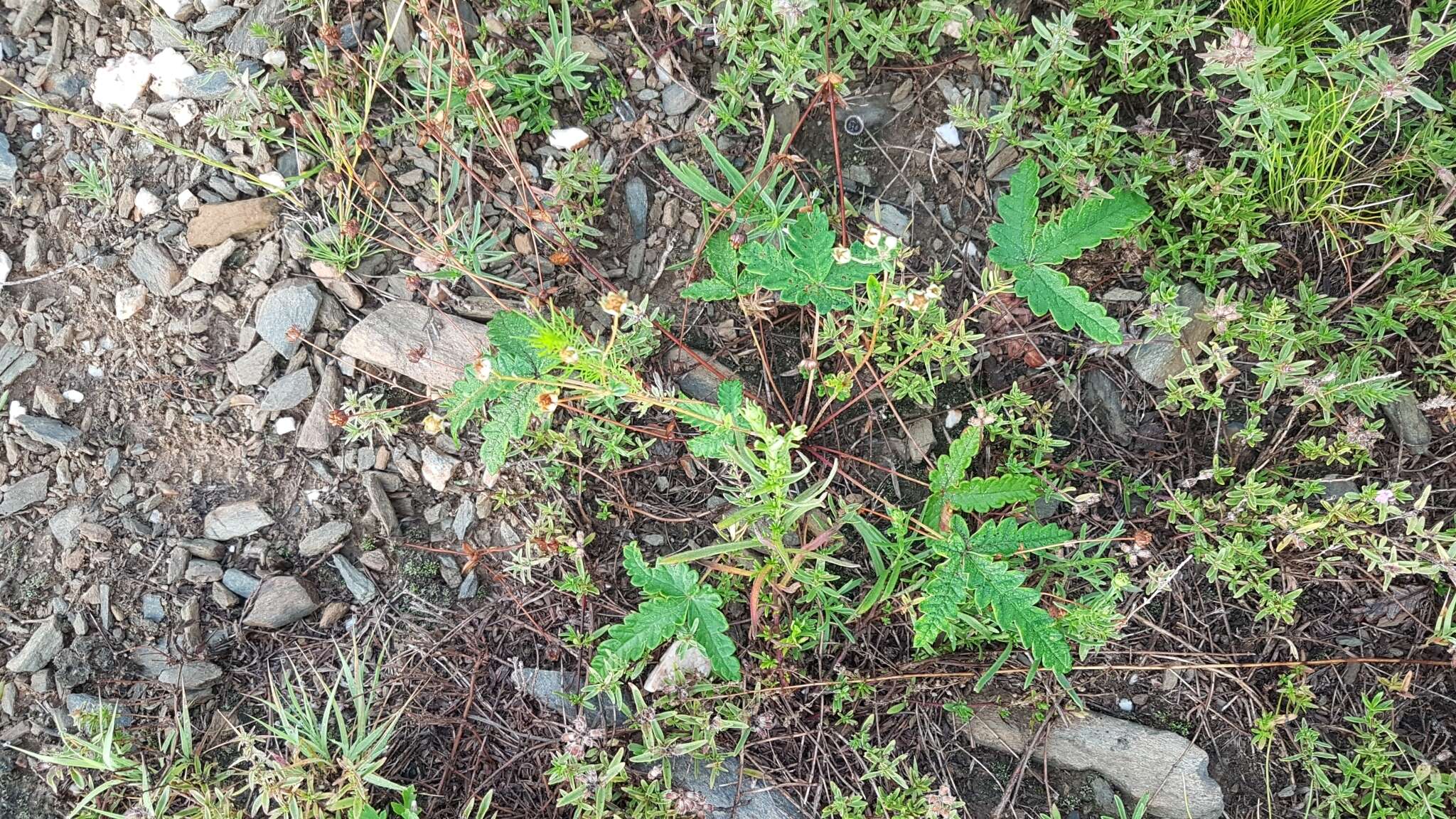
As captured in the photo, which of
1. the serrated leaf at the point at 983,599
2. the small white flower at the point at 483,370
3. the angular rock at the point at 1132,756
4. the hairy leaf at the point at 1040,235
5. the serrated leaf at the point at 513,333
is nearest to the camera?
the small white flower at the point at 483,370

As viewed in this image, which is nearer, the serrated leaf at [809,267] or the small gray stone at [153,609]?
the serrated leaf at [809,267]

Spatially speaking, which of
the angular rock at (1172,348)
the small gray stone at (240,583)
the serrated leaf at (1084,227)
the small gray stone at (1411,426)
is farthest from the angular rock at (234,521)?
the small gray stone at (1411,426)

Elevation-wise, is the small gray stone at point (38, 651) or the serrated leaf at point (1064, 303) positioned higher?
the serrated leaf at point (1064, 303)

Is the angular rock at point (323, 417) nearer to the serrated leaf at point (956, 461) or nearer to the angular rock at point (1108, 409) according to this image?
the serrated leaf at point (956, 461)

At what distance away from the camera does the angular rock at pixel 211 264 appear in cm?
283

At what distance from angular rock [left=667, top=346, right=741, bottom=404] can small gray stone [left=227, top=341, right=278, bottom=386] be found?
48.7 inches

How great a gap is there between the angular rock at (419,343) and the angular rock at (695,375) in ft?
1.90

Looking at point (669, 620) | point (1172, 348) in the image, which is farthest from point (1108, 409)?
point (669, 620)

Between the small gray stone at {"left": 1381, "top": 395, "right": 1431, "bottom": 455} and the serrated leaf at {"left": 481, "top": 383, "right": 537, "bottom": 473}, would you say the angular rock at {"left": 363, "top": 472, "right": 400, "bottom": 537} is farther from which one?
the small gray stone at {"left": 1381, "top": 395, "right": 1431, "bottom": 455}

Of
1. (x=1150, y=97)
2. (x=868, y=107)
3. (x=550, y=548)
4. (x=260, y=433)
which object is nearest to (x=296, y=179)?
(x=260, y=433)

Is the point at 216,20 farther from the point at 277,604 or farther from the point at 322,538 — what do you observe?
the point at 277,604

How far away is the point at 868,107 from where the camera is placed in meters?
2.88

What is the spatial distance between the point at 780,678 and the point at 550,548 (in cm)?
78

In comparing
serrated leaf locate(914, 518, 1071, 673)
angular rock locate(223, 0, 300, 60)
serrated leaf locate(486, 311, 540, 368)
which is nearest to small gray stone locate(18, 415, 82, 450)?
angular rock locate(223, 0, 300, 60)
